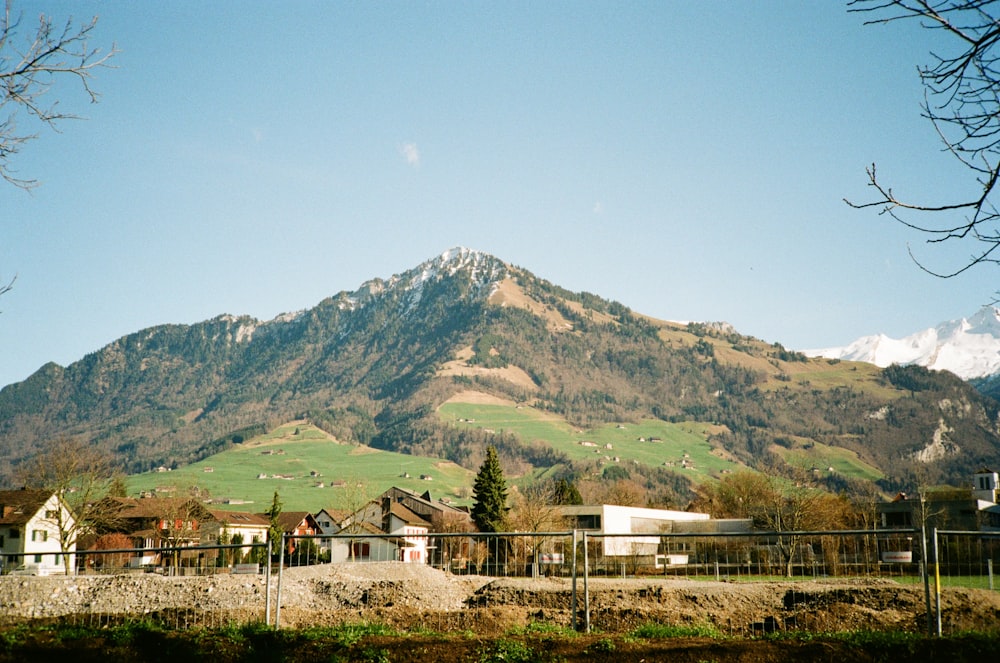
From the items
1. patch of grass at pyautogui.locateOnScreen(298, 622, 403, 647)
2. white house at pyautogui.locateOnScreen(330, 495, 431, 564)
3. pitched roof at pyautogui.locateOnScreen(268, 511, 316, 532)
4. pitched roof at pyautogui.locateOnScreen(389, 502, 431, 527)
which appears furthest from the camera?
pitched roof at pyautogui.locateOnScreen(268, 511, 316, 532)

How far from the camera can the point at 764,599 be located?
2438 cm

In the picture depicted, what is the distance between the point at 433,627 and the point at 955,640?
35.4 ft

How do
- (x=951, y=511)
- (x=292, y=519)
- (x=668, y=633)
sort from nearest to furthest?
(x=668, y=633) → (x=951, y=511) → (x=292, y=519)

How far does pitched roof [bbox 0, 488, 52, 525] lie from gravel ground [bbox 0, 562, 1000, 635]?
4543 centimetres

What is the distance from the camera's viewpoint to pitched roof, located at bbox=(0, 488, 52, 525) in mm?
66688

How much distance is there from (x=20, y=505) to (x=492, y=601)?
193 ft

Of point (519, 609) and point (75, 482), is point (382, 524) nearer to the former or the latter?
point (75, 482)

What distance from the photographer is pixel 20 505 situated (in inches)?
2729

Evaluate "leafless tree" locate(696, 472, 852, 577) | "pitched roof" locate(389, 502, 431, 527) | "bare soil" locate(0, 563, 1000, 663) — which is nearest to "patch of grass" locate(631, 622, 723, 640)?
"bare soil" locate(0, 563, 1000, 663)

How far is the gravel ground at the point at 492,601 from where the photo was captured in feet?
61.7

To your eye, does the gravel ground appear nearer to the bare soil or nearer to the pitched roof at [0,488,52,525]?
the bare soil

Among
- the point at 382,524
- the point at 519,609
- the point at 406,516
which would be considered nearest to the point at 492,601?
the point at 519,609

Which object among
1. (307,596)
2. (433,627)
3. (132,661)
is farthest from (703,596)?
(132,661)

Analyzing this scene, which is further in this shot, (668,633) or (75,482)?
(75,482)
